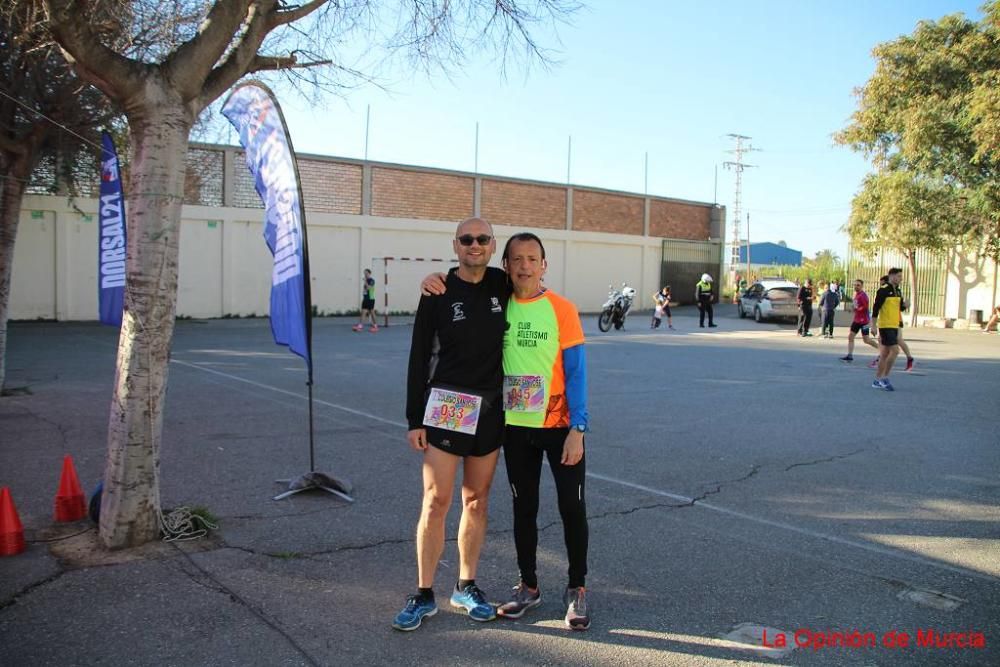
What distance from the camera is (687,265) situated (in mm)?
40188

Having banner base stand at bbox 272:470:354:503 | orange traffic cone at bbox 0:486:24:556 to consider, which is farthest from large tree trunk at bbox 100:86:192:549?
banner base stand at bbox 272:470:354:503

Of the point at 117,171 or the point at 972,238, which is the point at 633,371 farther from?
the point at 972,238

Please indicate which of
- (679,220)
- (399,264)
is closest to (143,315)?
(399,264)

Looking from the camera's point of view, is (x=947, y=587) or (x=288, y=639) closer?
(x=288, y=639)

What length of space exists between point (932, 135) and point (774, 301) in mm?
7865

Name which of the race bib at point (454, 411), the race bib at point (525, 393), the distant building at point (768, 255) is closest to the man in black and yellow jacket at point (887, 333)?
the race bib at point (525, 393)

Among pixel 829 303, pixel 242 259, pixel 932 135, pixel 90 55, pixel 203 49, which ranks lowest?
pixel 829 303

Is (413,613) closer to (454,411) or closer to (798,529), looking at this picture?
(454,411)

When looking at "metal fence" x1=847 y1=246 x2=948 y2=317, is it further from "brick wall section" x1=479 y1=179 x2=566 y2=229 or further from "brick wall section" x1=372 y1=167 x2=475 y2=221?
"brick wall section" x1=372 y1=167 x2=475 y2=221

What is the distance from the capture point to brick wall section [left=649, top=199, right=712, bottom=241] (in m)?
39.1

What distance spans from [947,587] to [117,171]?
341 inches

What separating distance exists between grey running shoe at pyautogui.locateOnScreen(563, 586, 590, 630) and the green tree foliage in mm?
24893

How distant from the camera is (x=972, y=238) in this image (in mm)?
27641

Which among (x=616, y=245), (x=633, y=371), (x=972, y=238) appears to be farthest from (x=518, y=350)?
(x=616, y=245)
